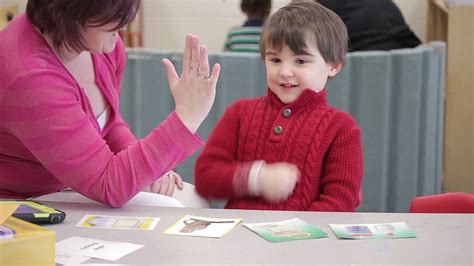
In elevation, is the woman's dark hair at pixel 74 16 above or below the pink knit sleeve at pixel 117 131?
above

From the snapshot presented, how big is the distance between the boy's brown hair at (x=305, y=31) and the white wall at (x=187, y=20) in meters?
3.17

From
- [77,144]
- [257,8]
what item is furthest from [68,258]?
[257,8]

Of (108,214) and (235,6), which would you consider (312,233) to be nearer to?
(108,214)

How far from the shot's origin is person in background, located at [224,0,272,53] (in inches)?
143

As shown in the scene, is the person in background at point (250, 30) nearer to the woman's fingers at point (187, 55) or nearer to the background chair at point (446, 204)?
the background chair at point (446, 204)

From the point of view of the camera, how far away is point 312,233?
164 cm

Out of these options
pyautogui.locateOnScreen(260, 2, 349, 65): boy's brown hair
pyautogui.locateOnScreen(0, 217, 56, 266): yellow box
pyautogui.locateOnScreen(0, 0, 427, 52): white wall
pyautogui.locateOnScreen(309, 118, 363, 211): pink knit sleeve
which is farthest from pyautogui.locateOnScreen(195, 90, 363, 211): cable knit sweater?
pyautogui.locateOnScreen(0, 0, 427, 52): white wall

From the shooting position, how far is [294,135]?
2176mm

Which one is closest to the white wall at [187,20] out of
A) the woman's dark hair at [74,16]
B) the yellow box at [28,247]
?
the woman's dark hair at [74,16]

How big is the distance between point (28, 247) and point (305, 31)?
1127mm

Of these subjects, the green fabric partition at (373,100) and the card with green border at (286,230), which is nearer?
the card with green border at (286,230)

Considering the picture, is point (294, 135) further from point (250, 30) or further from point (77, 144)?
point (250, 30)

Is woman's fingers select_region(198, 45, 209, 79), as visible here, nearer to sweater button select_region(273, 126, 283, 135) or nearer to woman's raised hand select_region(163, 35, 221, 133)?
woman's raised hand select_region(163, 35, 221, 133)

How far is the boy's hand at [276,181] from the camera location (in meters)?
2.01
